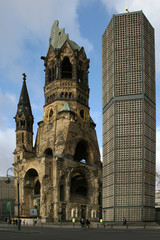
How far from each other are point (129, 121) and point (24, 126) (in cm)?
3018

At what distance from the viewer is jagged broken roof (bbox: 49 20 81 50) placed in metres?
83.1

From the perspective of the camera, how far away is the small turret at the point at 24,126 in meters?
76.2

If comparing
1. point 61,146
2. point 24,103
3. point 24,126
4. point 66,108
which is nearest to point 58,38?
point 24,103

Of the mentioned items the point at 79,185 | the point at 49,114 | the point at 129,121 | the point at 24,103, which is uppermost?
the point at 24,103

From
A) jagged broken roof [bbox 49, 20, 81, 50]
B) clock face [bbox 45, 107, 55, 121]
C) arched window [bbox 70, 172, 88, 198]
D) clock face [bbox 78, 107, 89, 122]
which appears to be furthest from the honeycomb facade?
jagged broken roof [bbox 49, 20, 81, 50]

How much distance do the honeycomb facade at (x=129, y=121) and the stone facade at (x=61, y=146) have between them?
42.1ft

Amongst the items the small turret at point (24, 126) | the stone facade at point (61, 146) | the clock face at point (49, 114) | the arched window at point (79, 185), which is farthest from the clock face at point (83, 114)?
the arched window at point (79, 185)

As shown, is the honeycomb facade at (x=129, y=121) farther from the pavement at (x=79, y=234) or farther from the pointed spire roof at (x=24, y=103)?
the pointed spire roof at (x=24, y=103)

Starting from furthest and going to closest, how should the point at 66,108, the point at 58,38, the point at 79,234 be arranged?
the point at 58,38 → the point at 66,108 → the point at 79,234

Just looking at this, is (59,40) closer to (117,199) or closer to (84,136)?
(84,136)

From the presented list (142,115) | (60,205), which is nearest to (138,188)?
(142,115)

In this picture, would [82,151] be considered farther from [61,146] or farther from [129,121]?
[129,121]

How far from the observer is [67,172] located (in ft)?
226

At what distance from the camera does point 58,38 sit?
84875mm
